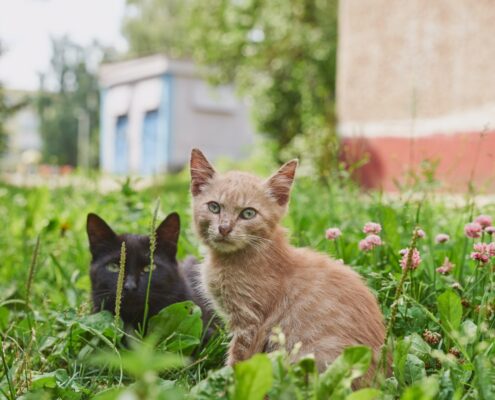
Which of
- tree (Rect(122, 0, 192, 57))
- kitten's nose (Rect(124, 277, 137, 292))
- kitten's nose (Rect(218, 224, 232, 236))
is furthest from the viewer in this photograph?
tree (Rect(122, 0, 192, 57))

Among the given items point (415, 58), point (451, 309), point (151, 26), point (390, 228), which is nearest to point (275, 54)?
point (415, 58)

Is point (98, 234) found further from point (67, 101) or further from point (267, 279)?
point (67, 101)

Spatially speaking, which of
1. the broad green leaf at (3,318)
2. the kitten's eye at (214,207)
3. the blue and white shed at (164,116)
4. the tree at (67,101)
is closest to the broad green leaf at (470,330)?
the kitten's eye at (214,207)

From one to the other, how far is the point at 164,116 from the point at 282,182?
2039 cm

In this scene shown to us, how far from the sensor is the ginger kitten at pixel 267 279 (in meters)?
1.97

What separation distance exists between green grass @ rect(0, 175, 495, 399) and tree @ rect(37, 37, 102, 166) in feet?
122

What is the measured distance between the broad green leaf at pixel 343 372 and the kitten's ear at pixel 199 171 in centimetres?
131

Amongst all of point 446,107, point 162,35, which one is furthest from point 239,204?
point 162,35

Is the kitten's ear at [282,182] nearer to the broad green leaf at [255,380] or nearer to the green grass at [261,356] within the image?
the green grass at [261,356]

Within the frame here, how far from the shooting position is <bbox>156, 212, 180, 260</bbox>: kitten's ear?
2881 mm

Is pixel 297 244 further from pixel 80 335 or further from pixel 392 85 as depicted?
pixel 392 85

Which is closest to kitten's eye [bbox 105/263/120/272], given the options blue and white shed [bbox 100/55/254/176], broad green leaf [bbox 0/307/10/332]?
broad green leaf [bbox 0/307/10/332]

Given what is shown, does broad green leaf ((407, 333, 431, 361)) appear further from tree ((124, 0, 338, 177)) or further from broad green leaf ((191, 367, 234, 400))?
tree ((124, 0, 338, 177))

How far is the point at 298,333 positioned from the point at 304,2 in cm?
1561
